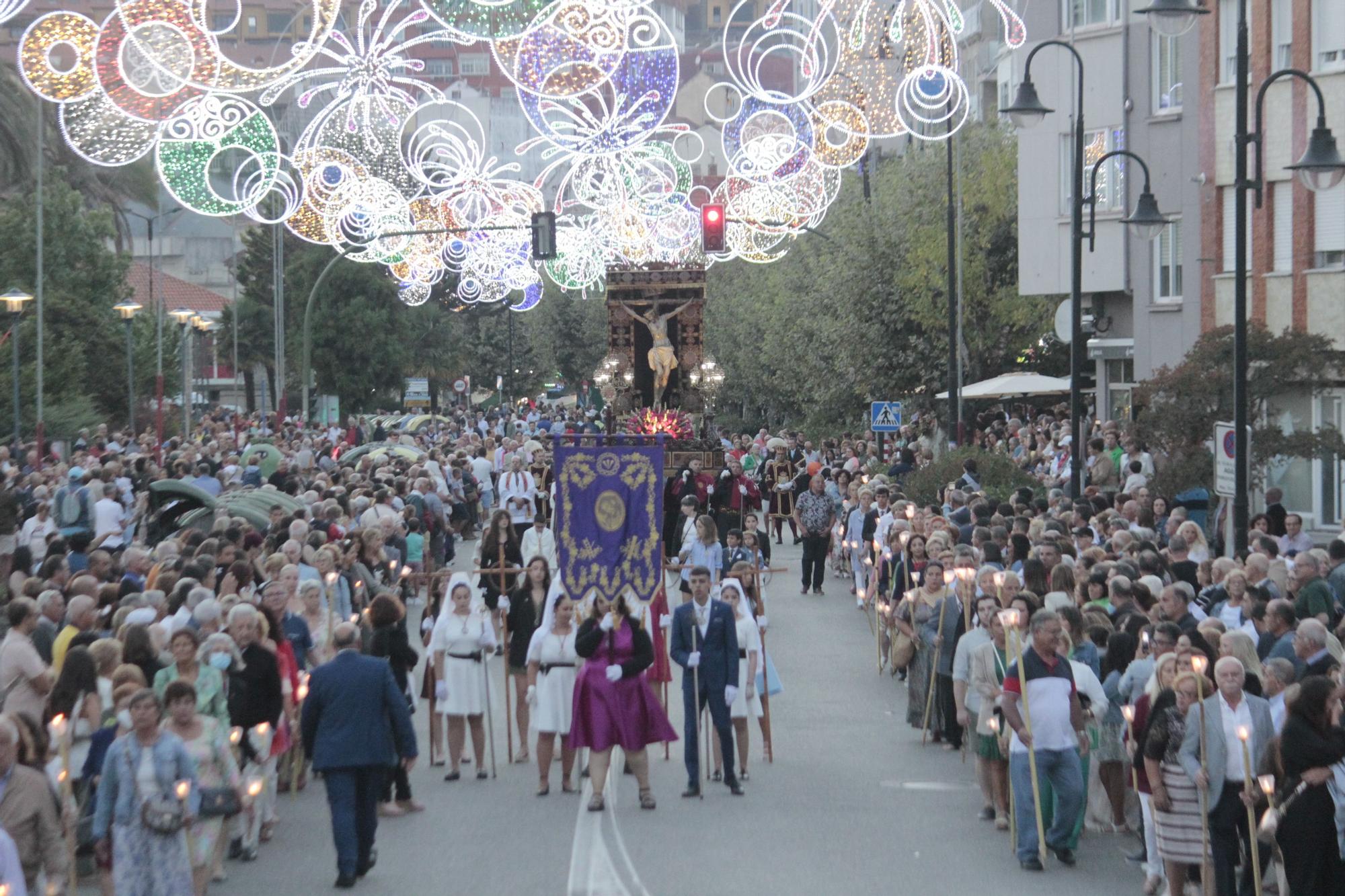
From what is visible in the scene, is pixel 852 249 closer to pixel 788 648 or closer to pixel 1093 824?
pixel 788 648

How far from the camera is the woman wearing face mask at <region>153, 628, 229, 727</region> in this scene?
10711 mm

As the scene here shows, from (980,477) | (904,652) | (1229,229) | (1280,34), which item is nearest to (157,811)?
(904,652)

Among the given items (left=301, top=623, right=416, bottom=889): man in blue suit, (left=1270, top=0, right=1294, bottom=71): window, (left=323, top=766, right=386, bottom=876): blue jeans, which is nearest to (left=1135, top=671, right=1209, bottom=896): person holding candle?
(left=301, top=623, right=416, bottom=889): man in blue suit

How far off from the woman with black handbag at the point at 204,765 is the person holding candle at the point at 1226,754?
4.87m

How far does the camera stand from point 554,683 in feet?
44.0

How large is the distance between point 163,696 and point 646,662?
3610 mm

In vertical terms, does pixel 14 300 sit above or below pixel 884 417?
above

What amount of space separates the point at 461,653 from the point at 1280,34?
1923cm

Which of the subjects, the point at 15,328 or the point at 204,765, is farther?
the point at 15,328

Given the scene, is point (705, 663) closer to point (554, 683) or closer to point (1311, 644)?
point (554, 683)

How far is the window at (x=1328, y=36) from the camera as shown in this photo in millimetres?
26922

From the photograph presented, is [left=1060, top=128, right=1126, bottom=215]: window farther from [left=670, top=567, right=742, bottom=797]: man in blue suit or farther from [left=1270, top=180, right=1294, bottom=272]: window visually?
[left=670, top=567, right=742, bottom=797]: man in blue suit

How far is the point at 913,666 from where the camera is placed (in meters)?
15.5

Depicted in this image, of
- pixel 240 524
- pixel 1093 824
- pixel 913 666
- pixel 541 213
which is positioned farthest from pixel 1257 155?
pixel 541 213
